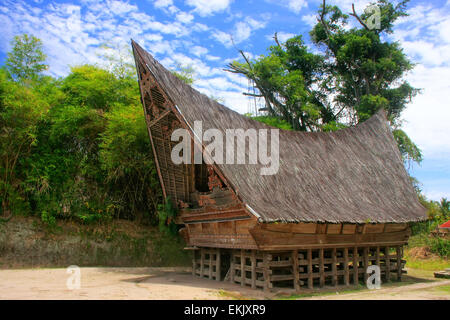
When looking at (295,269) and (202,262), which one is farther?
(202,262)

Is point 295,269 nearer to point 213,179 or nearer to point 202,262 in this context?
point 213,179

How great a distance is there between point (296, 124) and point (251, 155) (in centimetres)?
1425

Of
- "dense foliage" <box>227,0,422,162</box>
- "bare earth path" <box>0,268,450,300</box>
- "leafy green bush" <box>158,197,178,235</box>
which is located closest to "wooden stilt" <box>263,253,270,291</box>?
"bare earth path" <box>0,268,450,300</box>

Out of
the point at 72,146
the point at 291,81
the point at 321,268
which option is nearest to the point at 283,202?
the point at 321,268

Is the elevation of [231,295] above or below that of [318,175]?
below

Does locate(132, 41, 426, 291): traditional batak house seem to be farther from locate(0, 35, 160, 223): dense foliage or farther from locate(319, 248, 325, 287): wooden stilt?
locate(0, 35, 160, 223): dense foliage

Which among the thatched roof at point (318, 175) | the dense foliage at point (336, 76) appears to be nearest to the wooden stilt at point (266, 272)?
the thatched roof at point (318, 175)

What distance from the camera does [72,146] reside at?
1227 centimetres

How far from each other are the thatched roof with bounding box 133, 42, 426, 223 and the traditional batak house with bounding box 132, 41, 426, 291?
34 mm

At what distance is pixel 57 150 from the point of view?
11.8 m

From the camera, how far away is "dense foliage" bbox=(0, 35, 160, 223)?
1101 centimetres

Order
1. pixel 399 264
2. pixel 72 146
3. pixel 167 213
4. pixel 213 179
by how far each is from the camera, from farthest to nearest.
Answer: pixel 72 146
pixel 399 264
pixel 167 213
pixel 213 179

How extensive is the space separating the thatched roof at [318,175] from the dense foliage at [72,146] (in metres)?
3.58

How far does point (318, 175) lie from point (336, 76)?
15.3 m
